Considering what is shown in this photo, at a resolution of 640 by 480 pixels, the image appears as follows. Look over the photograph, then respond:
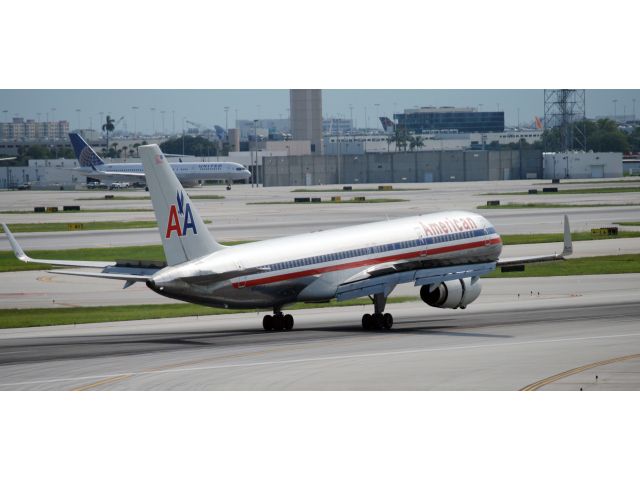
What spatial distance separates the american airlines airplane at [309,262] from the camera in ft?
162

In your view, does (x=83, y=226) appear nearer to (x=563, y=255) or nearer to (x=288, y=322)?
(x=288, y=322)

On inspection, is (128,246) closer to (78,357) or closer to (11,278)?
(11,278)

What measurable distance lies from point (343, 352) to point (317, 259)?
7905 millimetres

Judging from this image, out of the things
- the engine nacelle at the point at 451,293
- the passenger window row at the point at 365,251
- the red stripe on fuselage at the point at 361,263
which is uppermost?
the passenger window row at the point at 365,251

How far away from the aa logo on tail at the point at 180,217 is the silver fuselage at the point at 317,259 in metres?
1.51

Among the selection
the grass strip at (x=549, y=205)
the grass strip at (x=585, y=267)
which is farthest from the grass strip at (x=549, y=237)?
the grass strip at (x=549, y=205)

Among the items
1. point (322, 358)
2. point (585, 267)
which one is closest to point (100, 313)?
point (322, 358)

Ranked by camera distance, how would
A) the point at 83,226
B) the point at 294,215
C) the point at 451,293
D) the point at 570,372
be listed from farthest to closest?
1. the point at 294,215
2. the point at 83,226
3. the point at 451,293
4. the point at 570,372

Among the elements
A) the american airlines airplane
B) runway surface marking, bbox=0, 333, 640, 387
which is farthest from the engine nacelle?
runway surface marking, bbox=0, 333, 640, 387

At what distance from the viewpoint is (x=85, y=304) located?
68.5 metres

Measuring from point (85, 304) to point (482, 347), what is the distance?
2937 centimetres

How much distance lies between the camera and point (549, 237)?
4053 inches

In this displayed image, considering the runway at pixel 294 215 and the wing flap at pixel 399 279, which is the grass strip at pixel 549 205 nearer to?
the runway at pixel 294 215
